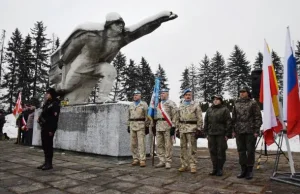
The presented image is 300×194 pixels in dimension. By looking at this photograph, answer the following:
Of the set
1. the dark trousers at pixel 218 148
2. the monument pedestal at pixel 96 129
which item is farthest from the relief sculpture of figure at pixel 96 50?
the dark trousers at pixel 218 148

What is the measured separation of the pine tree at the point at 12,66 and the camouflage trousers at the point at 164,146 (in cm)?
3585

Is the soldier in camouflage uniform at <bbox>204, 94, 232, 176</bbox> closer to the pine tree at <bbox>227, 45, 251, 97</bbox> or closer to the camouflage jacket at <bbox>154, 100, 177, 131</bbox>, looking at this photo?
the camouflage jacket at <bbox>154, 100, 177, 131</bbox>

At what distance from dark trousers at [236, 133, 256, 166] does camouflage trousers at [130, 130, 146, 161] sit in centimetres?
212

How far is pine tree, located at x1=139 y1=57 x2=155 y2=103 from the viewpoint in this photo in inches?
1728

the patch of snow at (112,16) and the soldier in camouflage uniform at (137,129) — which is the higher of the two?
the patch of snow at (112,16)

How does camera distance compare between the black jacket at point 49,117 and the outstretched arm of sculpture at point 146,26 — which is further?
the outstretched arm of sculpture at point 146,26

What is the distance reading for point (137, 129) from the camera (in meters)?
6.05

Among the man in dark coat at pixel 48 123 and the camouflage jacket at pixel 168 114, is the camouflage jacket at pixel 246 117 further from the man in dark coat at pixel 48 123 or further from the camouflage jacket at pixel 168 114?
the man in dark coat at pixel 48 123

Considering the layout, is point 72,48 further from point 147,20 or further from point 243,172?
point 243,172

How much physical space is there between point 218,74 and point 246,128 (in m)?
52.3

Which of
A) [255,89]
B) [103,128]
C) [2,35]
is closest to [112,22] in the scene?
[103,128]

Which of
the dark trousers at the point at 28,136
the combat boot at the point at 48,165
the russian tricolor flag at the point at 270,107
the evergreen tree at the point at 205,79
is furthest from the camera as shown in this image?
the evergreen tree at the point at 205,79

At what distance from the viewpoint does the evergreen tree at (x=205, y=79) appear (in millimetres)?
55344

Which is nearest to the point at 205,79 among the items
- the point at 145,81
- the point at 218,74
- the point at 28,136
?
the point at 218,74
